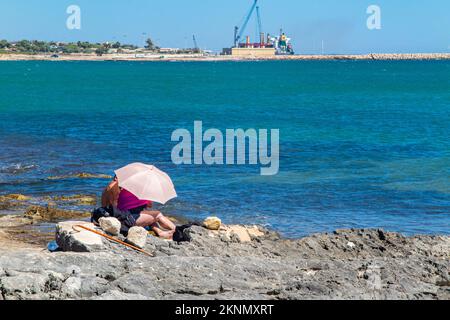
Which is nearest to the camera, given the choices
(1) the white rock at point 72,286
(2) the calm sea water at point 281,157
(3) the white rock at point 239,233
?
(1) the white rock at point 72,286

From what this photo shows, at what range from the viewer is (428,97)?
261 ft

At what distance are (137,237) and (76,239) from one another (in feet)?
3.25

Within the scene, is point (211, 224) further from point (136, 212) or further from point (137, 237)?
point (137, 237)

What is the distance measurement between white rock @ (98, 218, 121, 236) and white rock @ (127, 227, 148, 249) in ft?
1.06

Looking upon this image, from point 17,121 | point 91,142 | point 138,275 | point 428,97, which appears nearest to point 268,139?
point 91,142

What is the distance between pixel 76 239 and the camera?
1149cm

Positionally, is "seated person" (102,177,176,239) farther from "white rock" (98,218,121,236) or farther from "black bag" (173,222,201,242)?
"white rock" (98,218,121,236)

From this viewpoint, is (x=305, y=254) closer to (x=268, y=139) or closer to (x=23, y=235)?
(x=23, y=235)

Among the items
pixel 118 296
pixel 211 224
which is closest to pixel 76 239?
pixel 118 296

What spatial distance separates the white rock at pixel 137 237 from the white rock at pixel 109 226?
1.06 ft

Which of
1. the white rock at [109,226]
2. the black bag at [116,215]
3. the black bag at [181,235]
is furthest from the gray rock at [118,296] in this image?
the black bag at [181,235]

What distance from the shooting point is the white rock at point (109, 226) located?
40.4 ft

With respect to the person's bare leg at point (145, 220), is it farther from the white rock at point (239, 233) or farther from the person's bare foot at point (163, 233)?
the white rock at point (239, 233)

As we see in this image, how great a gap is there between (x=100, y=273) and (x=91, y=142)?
985 inches
